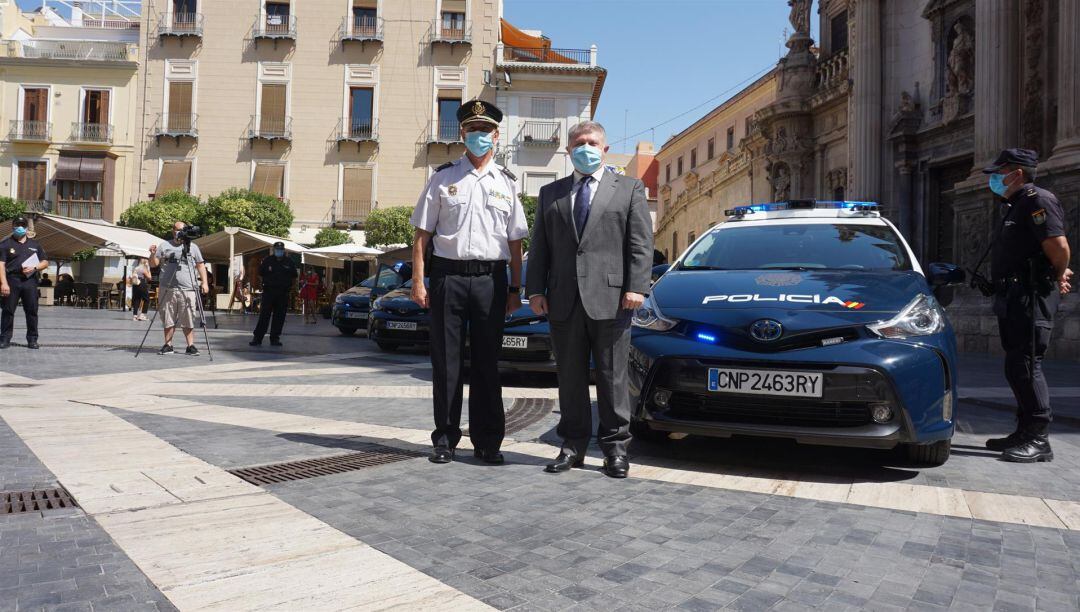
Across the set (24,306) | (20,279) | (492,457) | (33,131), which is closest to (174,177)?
(33,131)

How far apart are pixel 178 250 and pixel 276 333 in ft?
8.46

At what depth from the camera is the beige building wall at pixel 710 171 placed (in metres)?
35.8

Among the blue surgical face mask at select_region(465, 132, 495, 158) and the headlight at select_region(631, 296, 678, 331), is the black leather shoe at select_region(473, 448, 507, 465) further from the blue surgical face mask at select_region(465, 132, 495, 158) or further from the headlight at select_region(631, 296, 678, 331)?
the blue surgical face mask at select_region(465, 132, 495, 158)

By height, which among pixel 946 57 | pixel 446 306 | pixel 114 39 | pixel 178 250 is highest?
pixel 114 39

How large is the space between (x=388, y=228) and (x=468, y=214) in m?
31.0

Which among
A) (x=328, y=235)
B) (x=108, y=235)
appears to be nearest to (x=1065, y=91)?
(x=108, y=235)

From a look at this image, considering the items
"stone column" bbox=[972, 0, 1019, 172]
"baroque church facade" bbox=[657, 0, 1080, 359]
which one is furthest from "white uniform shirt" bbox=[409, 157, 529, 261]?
"stone column" bbox=[972, 0, 1019, 172]

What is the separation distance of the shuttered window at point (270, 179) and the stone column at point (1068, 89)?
1282 inches

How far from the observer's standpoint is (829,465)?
436cm

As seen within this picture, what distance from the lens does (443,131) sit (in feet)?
126

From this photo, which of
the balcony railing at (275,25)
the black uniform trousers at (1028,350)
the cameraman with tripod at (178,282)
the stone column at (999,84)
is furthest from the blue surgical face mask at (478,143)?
the balcony railing at (275,25)

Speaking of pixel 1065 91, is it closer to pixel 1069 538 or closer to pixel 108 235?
pixel 1069 538

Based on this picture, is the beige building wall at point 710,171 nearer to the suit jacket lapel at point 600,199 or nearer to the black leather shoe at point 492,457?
the suit jacket lapel at point 600,199

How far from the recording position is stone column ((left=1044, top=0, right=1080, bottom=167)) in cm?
1238
